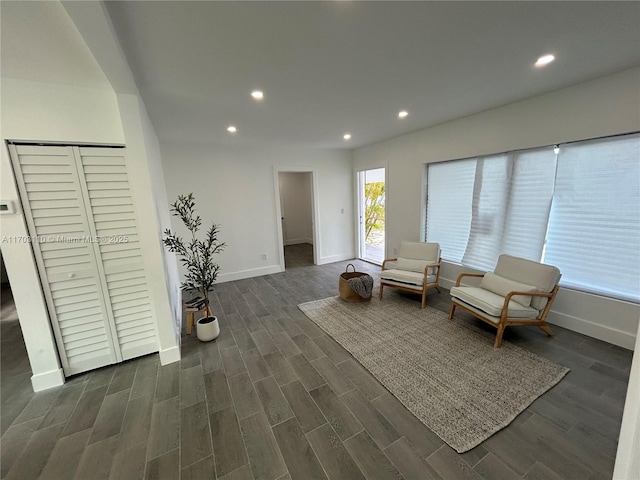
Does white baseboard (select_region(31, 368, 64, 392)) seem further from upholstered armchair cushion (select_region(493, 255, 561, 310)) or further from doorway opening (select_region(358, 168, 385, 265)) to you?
doorway opening (select_region(358, 168, 385, 265))

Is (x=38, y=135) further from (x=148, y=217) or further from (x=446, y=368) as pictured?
(x=446, y=368)

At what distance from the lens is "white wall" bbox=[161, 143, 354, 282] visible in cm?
444

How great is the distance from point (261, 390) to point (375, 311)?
1.84 meters

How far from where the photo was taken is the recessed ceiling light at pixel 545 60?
204 centimetres

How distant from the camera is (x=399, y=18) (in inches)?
60.1

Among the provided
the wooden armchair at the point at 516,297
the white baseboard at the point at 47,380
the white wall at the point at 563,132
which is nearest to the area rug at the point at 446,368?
the wooden armchair at the point at 516,297

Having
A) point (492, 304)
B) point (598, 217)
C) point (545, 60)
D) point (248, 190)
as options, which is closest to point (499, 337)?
point (492, 304)

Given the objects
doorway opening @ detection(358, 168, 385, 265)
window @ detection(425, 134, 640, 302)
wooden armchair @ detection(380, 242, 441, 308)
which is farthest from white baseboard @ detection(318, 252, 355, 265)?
window @ detection(425, 134, 640, 302)

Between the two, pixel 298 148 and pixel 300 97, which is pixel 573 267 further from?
pixel 298 148

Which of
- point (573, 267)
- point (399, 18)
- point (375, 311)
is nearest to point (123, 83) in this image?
point (399, 18)

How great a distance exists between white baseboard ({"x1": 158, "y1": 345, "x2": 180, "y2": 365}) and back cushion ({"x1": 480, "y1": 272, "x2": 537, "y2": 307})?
3.54 m

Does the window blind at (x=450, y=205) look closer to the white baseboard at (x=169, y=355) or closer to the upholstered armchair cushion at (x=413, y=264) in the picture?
the upholstered armchair cushion at (x=413, y=264)

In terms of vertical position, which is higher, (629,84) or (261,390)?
(629,84)

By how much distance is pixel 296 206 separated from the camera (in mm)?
8344
